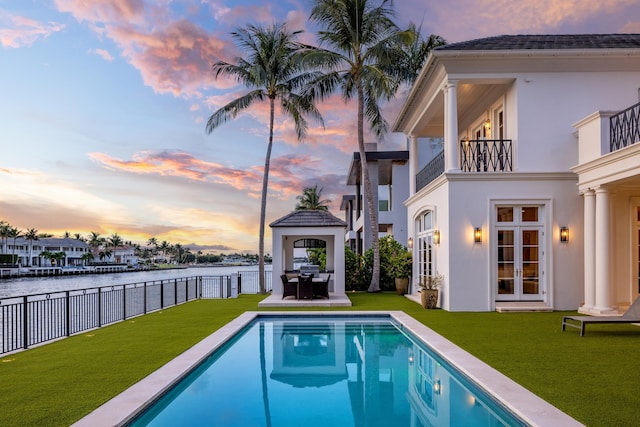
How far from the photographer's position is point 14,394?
17.6 ft

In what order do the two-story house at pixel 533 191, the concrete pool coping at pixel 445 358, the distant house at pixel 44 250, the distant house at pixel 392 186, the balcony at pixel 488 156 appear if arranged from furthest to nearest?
the distant house at pixel 44 250, the distant house at pixel 392 186, the balcony at pixel 488 156, the two-story house at pixel 533 191, the concrete pool coping at pixel 445 358

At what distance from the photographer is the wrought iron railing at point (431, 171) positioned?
1473 centimetres

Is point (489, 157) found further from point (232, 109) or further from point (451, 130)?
point (232, 109)

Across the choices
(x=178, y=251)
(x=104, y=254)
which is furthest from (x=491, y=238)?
(x=178, y=251)

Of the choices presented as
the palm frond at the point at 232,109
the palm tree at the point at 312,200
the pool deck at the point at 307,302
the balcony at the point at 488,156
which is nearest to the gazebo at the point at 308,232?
the pool deck at the point at 307,302

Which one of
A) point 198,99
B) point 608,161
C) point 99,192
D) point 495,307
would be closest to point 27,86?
point 198,99

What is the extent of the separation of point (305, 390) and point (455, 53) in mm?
10076

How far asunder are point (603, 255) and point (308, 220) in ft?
29.8

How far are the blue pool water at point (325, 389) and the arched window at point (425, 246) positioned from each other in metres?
5.42

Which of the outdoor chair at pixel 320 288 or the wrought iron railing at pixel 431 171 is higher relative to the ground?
the wrought iron railing at pixel 431 171

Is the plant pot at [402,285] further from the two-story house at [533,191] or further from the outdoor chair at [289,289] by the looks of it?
the outdoor chair at [289,289]

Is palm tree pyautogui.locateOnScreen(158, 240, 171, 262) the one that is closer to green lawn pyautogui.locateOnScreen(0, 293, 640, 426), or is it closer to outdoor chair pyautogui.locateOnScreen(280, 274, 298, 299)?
outdoor chair pyautogui.locateOnScreen(280, 274, 298, 299)

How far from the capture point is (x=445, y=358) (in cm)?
716

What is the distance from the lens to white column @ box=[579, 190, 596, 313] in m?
11.3
